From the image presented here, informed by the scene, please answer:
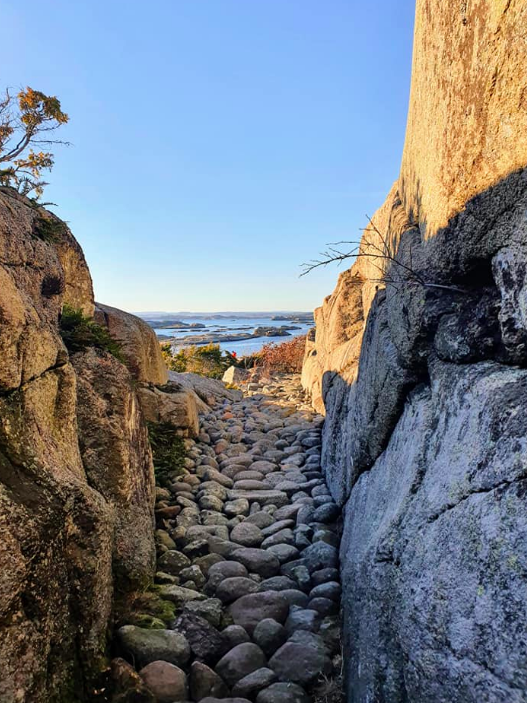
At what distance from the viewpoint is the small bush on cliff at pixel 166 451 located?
6.31 metres

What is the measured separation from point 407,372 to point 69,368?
9.06 feet

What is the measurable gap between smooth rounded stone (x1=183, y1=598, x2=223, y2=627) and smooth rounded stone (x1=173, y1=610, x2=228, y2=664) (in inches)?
2.6

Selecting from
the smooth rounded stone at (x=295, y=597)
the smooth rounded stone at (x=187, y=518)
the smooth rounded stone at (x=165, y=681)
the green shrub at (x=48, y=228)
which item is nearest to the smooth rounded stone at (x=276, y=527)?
the smooth rounded stone at (x=187, y=518)

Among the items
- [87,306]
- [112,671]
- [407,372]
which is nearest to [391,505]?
[407,372]

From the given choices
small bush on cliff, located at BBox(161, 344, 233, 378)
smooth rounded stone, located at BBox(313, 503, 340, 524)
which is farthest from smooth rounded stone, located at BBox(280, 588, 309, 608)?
small bush on cliff, located at BBox(161, 344, 233, 378)

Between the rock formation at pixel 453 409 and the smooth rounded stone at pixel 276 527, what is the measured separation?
3.37 ft

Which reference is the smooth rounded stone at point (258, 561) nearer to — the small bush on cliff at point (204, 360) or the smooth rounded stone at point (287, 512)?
the smooth rounded stone at point (287, 512)

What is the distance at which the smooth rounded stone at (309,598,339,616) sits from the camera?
364 centimetres

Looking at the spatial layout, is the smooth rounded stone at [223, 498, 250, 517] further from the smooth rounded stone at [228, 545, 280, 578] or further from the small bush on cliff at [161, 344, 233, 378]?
the small bush on cliff at [161, 344, 233, 378]

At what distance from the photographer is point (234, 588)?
3.91 meters

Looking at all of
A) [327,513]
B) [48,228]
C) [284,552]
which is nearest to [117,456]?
[284,552]

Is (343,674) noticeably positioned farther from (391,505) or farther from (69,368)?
(69,368)

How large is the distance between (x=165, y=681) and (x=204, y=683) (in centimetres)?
25

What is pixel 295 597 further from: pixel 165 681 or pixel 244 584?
pixel 165 681
